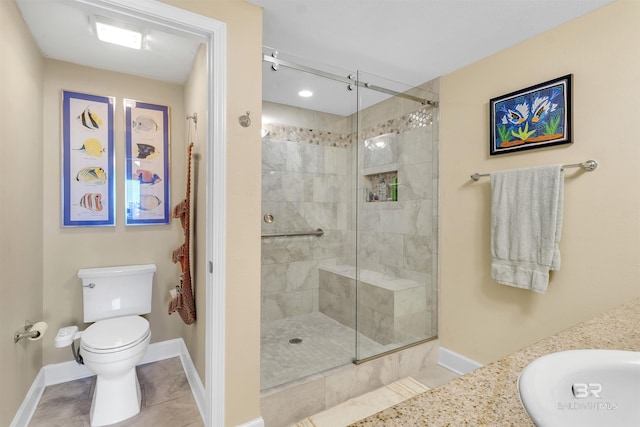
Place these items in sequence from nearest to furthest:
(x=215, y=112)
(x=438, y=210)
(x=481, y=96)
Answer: (x=215, y=112), (x=481, y=96), (x=438, y=210)

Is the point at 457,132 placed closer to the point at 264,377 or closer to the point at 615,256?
the point at 615,256

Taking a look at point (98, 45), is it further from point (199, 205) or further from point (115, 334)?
point (115, 334)

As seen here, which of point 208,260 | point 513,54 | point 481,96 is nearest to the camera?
point 208,260

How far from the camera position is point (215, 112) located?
1.50m

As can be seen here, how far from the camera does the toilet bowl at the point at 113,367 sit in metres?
1.70

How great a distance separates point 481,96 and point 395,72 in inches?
25.6

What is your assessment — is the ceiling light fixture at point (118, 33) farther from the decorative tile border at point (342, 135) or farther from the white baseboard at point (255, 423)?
the white baseboard at point (255, 423)

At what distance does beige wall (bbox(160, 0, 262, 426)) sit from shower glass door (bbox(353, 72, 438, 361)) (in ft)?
3.43

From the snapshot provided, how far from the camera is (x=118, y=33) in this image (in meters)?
1.77

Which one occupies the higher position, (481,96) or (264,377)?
(481,96)

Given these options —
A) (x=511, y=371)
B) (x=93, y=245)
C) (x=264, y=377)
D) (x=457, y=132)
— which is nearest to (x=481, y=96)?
(x=457, y=132)

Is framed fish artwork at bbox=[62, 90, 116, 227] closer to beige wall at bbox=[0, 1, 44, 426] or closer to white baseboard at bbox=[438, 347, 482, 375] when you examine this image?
beige wall at bbox=[0, 1, 44, 426]

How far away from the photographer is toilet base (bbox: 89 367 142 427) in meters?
1.74

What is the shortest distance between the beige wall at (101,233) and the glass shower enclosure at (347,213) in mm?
771
